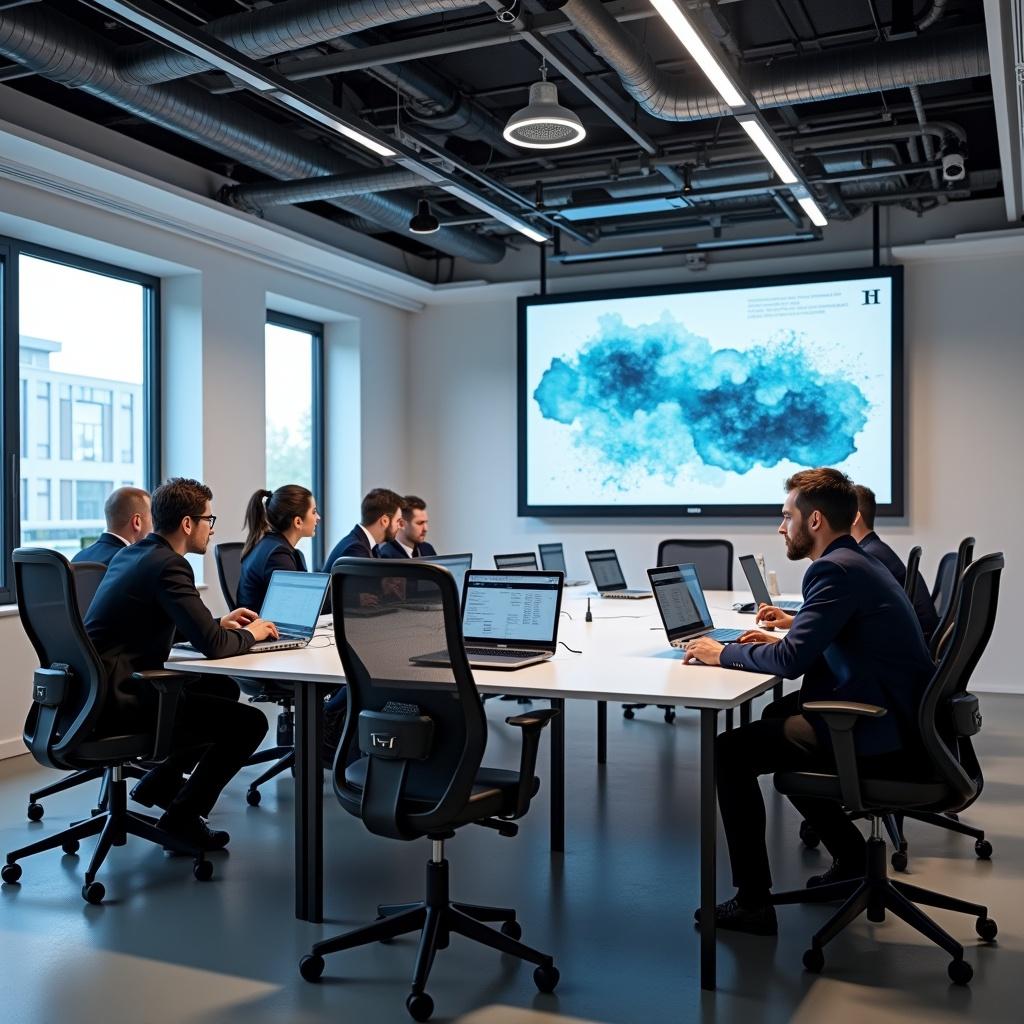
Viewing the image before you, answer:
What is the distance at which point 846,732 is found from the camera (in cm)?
301

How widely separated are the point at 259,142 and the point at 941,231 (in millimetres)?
5037

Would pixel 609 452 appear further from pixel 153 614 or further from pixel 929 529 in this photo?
pixel 153 614

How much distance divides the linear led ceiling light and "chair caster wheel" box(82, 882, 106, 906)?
3535 mm

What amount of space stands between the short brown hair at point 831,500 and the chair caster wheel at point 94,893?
261cm

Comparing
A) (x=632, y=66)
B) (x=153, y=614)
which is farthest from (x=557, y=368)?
(x=153, y=614)

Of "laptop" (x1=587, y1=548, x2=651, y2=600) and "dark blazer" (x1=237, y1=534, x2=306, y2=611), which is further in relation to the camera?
"laptop" (x1=587, y1=548, x2=651, y2=600)

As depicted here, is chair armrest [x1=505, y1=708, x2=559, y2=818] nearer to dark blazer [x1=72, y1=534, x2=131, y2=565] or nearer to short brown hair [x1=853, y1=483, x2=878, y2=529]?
short brown hair [x1=853, y1=483, x2=878, y2=529]

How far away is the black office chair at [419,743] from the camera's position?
282 cm

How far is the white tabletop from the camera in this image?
307 centimetres

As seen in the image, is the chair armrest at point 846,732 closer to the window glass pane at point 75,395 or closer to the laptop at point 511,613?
the laptop at point 511,613

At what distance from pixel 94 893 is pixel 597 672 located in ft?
5.98

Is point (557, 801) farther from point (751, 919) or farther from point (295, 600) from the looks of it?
point (295, 600)

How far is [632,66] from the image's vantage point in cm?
495

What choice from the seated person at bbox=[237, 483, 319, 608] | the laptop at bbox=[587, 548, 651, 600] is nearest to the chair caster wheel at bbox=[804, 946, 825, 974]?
the seated person at bbox=[237, 483, 319, 608]
